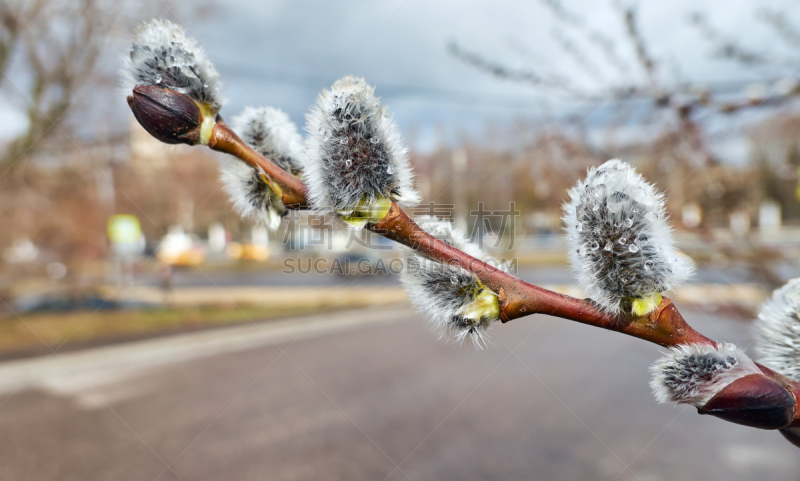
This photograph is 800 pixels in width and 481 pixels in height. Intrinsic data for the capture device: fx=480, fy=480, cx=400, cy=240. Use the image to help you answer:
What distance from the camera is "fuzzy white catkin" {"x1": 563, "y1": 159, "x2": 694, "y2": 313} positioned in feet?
1.90

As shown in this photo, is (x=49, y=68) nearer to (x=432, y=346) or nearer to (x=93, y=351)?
(x=93, y=351)

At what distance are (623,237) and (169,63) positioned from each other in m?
0.63

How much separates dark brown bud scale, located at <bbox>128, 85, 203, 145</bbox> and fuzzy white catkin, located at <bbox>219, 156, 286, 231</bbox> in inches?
5.1

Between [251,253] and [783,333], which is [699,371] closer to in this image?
[783,333]

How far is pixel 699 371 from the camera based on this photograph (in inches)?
22.6

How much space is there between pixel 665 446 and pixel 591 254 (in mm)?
6417

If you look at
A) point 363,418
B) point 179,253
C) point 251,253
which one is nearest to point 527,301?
point 363,418

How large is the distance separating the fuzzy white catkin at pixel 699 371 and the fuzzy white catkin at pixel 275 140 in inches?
24.1

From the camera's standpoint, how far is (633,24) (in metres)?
2.04

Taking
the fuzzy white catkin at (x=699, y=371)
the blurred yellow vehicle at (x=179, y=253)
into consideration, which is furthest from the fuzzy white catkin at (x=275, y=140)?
the blurred yellow vehicle at (x=179, y=253)

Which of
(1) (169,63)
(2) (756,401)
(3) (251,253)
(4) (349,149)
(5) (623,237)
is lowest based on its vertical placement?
(3) (251,253)

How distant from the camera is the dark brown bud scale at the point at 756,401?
0.54 m

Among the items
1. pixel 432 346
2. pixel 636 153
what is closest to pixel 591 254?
pixel 636 153

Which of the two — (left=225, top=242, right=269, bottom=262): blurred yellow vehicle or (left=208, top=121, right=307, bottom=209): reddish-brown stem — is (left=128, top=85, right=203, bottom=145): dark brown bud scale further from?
(left=225, top=242, right=269, bottom=262): blurred yellow vehicle
